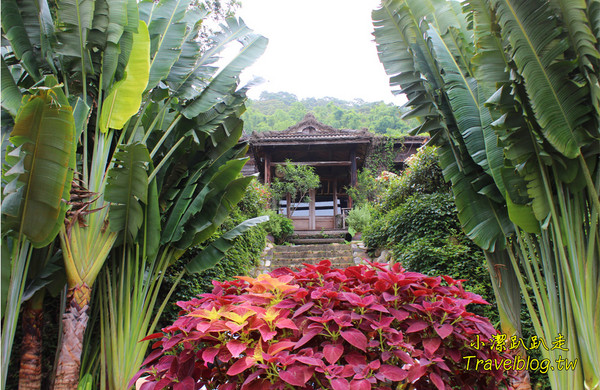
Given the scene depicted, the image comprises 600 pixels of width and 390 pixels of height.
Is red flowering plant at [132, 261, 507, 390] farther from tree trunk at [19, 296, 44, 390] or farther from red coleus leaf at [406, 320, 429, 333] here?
tree trunk at [19, 296, 44, 390]

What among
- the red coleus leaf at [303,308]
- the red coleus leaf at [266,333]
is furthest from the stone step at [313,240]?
the red coleus leaf at [266,333]

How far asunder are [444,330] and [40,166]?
2829 mm

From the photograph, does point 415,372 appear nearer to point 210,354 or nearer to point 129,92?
point 210,354

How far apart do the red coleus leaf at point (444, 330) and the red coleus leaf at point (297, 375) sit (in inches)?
25.6

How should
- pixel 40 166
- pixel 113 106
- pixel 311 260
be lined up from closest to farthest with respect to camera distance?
pixel 40 166, pixel 113 106, pixel 311 260

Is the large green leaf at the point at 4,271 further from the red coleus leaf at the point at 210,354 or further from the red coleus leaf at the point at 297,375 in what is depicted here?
the red coleus leaf at the point at 297,375

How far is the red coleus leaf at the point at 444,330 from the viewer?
62.0 inches

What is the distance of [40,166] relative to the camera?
2.35 m

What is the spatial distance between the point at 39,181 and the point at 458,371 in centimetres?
304

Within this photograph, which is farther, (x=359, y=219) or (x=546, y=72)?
(x=359, y=219)

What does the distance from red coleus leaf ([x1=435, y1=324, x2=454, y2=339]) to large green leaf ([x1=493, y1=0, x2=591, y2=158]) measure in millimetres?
1495

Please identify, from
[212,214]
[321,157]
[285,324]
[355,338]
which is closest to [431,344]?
[355,338]

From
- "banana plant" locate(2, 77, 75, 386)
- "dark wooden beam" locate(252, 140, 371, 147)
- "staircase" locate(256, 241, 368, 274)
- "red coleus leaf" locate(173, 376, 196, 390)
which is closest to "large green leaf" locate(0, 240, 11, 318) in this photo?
"banana plant" locate(2, 77, 75, 386)

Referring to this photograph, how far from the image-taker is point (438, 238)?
5129mm
